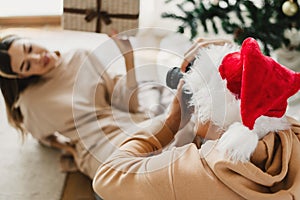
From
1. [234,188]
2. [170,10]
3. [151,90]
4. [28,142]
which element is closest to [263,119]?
[234,188]

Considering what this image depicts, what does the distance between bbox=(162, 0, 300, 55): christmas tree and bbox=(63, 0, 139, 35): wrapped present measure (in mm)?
199

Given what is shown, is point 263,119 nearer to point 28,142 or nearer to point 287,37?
point 287,37

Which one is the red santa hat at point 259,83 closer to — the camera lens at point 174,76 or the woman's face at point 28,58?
the camera lens at point 174,76

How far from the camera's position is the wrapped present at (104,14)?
1.65m

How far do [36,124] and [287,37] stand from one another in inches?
37.6

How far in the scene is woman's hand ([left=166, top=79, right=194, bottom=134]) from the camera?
3.34 ft

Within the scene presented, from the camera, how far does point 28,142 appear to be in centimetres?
186

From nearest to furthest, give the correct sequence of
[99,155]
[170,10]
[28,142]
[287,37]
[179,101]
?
[179,101] → [99,155] → [287,37] → [28,142] → [170,10]

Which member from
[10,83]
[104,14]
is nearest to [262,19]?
[104,14]

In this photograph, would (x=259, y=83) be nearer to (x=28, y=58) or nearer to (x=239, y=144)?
(x=239, y=144)

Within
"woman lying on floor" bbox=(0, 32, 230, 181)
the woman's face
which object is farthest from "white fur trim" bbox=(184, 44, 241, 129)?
the woman's face

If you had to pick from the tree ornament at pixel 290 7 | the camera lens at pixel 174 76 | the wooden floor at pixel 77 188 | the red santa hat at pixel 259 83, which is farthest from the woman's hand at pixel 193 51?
the wooden floor at pixel 77 188

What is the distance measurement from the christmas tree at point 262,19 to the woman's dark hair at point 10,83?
0.60 meters

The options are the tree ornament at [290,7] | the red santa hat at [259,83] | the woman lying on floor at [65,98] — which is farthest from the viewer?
the woman lying on floor at [65,98]
